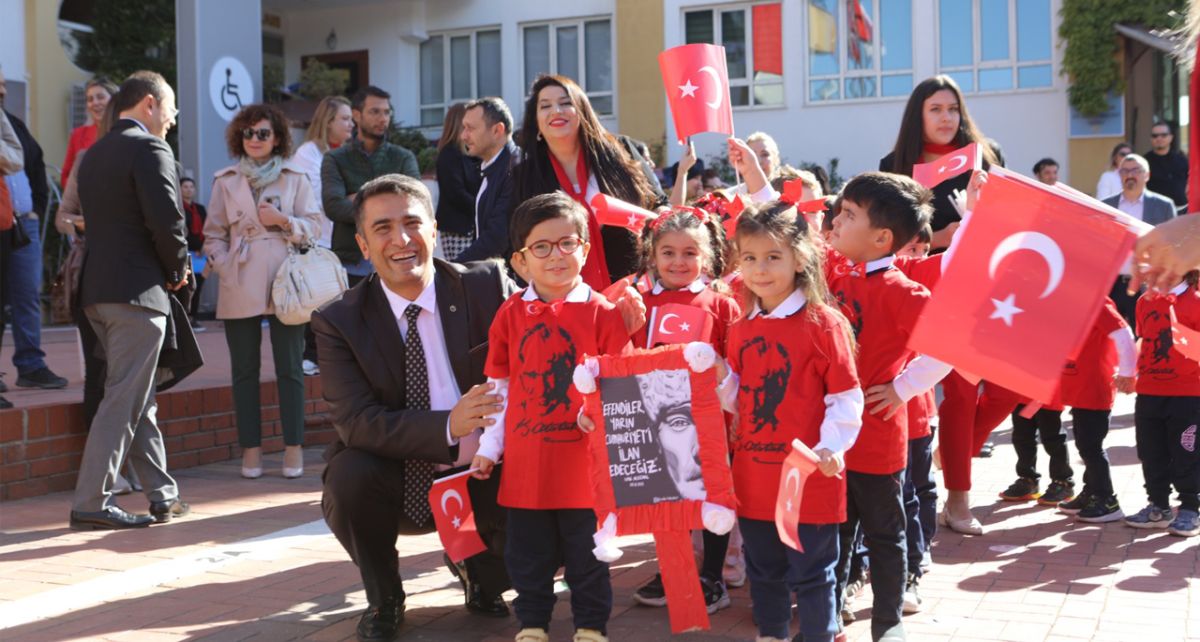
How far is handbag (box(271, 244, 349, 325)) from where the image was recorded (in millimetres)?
6652

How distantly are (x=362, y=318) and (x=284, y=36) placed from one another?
913 inches

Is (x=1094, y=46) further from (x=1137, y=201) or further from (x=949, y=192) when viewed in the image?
(x=949, y=192)

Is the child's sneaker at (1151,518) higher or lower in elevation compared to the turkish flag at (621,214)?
lower

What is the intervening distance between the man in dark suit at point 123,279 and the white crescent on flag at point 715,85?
263cm

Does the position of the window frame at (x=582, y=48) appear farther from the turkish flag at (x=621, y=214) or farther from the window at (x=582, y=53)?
the turkish flag at (x=621, y=214)

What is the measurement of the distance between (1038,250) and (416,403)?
2.16 metres

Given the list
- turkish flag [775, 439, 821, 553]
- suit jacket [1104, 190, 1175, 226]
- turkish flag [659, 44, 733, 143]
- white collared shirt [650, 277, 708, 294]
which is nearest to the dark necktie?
white collared shirt [650, 277, 708, 294]

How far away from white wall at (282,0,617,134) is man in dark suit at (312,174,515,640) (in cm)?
2065

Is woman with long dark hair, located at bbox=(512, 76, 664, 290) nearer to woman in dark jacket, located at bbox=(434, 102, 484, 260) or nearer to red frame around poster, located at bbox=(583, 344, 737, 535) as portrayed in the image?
red frame around poster, located at bbox=(583, 344, 737, 535)

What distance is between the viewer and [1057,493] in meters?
6.36

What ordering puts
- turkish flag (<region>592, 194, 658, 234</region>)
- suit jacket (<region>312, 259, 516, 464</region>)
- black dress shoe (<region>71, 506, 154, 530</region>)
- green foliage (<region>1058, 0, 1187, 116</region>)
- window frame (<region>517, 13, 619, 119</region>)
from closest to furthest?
suit jacket (<region>312, 259, 516, 464</region>) → turkish flag (<region>592, 194, 658, 234</region>) → black dress shoe (<region>71, 506, 154, 530</region>) → green foliage (<region>1058, 0, 1187, 116</region>) → window frame (<region>517, 13, 619, 119</region>)

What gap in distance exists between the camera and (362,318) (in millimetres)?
4223

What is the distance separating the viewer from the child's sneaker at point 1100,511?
586cm

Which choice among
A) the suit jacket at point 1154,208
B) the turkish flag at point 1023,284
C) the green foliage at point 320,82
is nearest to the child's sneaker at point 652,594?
the turkish flag at point 1023,284
